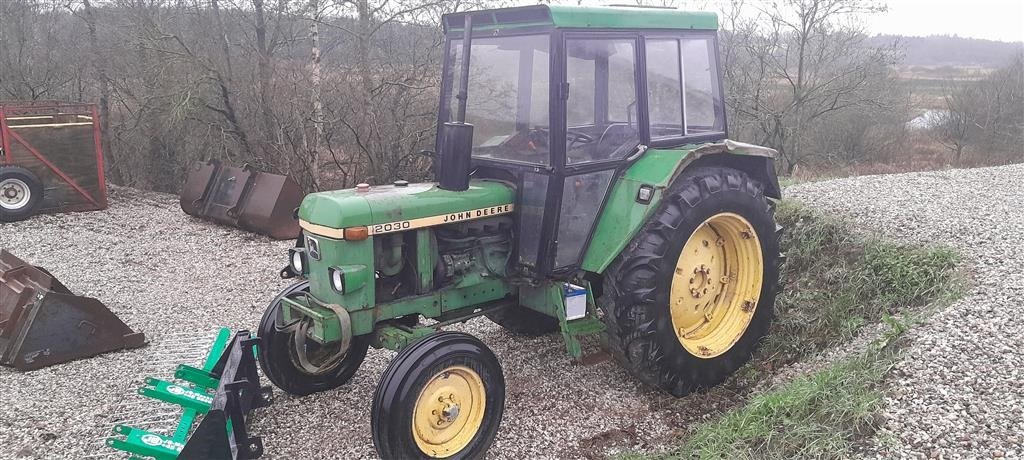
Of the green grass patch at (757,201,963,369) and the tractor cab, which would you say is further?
the green grass patch at (757,201,963,369)

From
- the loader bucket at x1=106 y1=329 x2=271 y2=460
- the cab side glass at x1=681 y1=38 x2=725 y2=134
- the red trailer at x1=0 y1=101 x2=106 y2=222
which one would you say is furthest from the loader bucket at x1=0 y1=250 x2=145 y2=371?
the red trailer at x1=0 y1=101 x2=106 y2=222

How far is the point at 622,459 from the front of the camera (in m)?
3.72

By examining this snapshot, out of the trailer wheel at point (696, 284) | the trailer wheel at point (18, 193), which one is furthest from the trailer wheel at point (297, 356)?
the trailer wheel at point (18, 193)

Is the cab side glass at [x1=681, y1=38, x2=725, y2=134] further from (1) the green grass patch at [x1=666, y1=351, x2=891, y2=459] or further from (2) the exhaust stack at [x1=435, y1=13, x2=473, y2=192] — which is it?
(1) the green grass patch at [x1=666, y1=351, x2=891, y2=459]

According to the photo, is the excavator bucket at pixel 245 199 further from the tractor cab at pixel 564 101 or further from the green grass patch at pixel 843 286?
the green grass patch at pixel 843 286

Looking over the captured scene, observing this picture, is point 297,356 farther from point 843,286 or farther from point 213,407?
point 843,286

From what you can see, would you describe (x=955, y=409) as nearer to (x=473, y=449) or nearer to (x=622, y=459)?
(x=622, y=459)

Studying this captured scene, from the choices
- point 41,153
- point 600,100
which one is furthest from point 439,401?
point 41,153


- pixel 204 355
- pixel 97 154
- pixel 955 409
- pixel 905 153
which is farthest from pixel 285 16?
pixel 905 153

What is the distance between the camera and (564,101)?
12.7ft

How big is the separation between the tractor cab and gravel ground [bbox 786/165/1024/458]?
179 centimetres

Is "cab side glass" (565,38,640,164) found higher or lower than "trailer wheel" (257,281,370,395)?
higher

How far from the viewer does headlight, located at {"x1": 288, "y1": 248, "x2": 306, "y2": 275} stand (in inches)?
156

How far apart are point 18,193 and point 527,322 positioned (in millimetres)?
7972
